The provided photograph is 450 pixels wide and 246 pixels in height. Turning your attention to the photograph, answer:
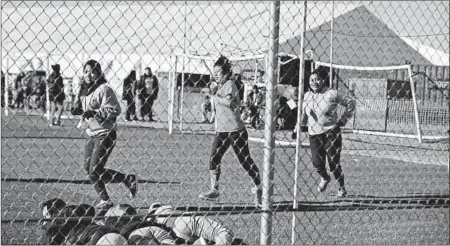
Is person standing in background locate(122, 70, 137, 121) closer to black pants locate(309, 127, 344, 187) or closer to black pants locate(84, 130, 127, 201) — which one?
black pants locate(309, 127, 344, 187)

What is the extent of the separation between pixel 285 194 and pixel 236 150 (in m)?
1.34

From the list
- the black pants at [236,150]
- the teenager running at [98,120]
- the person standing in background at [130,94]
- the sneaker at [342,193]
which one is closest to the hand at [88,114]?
the teenager running at [98,120]

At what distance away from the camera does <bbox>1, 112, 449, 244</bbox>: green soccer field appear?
6.67 m

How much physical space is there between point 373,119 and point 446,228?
12.1 meters

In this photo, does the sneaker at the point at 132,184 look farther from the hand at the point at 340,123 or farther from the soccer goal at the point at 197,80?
the soccer goal at the point at 197,80

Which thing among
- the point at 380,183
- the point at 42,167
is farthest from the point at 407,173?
the point at 42,167

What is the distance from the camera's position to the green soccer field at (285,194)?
Answer: 6.67 m

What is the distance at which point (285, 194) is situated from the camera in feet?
30.3

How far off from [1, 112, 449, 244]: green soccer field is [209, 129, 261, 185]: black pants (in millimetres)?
357

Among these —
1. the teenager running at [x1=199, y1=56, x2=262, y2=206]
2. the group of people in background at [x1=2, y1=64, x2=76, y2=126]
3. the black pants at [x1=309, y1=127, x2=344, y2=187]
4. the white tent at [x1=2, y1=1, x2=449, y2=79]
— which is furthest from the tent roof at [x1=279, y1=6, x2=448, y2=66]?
the group of people in background at [x1=2, y1=64, x2=76, y2=126]

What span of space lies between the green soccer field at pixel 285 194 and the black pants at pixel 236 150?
1.17 ft

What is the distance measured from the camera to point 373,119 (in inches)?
753

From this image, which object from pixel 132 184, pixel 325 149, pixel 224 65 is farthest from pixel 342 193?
pixel 132 184

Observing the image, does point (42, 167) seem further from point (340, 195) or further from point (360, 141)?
point (360, 141)
